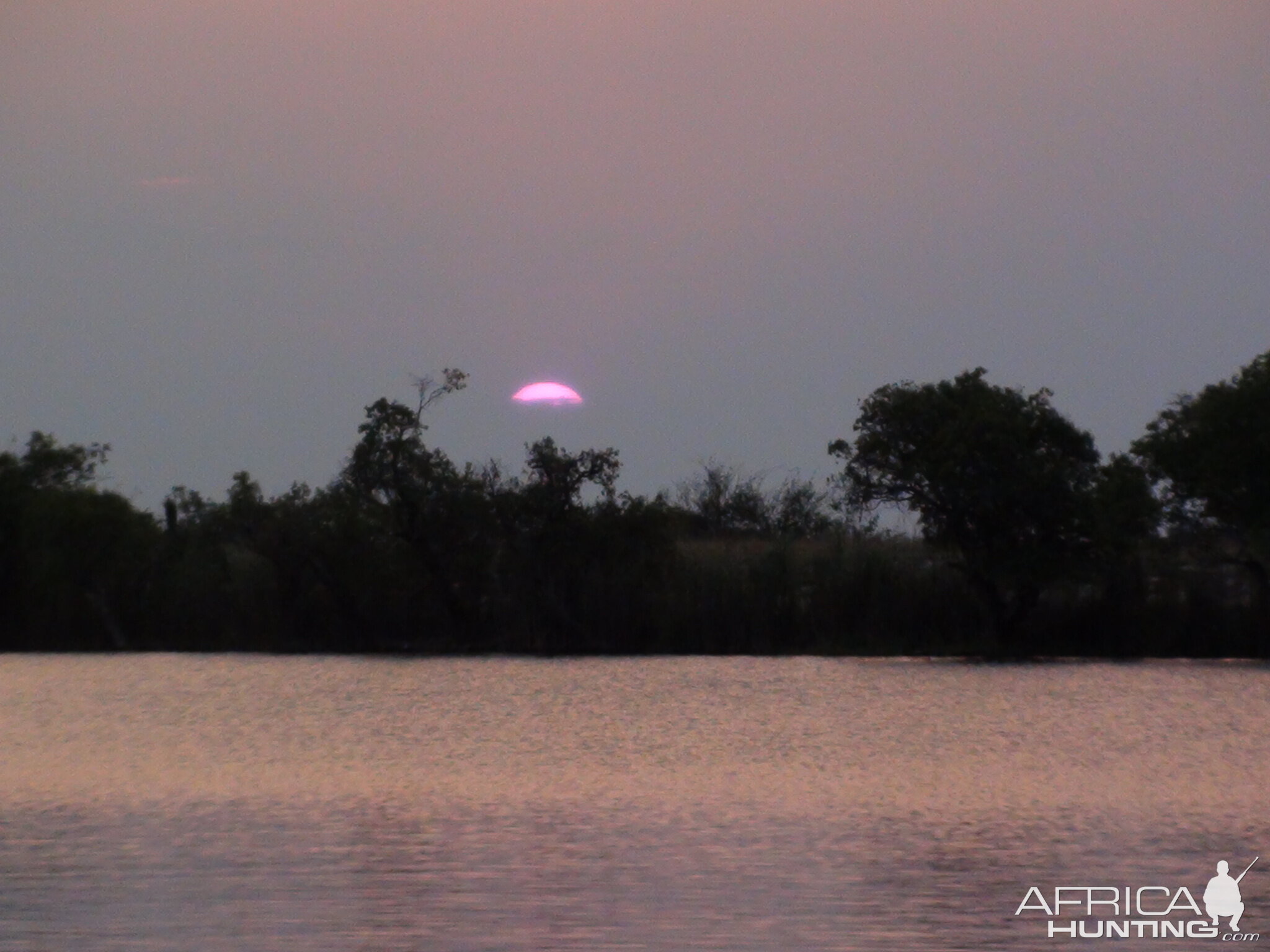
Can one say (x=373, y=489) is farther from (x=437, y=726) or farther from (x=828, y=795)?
(x=828, y=795)

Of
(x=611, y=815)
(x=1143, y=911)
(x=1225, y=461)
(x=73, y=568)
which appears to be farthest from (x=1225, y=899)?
(x=73, y=568)

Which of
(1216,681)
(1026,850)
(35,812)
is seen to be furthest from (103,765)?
(1216,681)

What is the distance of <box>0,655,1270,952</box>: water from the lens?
761 cm

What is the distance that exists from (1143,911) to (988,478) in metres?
20.6

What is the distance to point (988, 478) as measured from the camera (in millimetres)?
28031

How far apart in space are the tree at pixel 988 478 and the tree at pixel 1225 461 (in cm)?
152

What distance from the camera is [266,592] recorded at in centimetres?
3234

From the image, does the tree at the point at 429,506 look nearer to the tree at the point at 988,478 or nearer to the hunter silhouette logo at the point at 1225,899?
the tree at the point at 988,478

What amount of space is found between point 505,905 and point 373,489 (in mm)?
24801

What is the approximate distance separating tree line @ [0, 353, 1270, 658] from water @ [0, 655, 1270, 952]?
6.51 m

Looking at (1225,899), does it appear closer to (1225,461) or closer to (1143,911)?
(1143,911)

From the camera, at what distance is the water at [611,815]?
761 centimetres

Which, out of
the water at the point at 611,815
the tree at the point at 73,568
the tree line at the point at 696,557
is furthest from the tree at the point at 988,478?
the tree at the point at 73,568

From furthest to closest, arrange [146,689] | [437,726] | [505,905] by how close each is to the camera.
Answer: [146,689]
[437,726]
[505,905]
